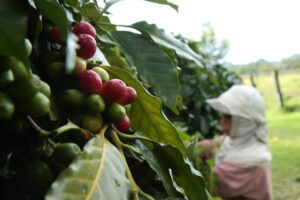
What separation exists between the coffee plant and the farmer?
2.31 metres

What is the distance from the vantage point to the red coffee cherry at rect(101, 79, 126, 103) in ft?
1.56

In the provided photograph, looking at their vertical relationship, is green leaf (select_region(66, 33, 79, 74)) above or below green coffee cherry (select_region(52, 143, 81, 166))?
above

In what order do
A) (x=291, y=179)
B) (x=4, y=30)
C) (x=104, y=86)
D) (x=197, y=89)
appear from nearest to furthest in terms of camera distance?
(x=4, y=30) → (x=104, y=86) → (x=197, y=89) → (x=291, y=179)

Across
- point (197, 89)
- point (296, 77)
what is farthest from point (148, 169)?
point (296, 77)

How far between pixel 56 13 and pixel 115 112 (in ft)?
0.53

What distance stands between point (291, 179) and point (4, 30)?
6497mm

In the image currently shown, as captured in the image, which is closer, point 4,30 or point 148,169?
point 4,30

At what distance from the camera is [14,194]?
0.39 meters

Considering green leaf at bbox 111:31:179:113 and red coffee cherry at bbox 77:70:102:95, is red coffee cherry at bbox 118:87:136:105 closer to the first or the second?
red coffee cherry at bbox 77:70:102:95

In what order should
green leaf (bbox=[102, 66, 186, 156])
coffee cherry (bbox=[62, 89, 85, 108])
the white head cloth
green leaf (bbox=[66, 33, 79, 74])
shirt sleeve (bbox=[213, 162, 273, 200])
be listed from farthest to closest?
the white head cloth
shirt sleeve (bbox=[213, 162, 273, 200])
green leaf (bbox=[102, 66, 186, 156])
coffee cherry (bbox=[62, 89, 85, 108])
green leaf (bbox=[66, 33, 79, 74])

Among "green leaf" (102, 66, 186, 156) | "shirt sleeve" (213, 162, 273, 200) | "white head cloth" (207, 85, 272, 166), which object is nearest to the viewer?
"green leaf" (102, 66, 186, 156)

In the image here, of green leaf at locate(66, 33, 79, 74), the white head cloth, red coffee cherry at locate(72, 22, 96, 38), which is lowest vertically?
the white head cloth

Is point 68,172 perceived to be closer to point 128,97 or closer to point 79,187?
point 79,187

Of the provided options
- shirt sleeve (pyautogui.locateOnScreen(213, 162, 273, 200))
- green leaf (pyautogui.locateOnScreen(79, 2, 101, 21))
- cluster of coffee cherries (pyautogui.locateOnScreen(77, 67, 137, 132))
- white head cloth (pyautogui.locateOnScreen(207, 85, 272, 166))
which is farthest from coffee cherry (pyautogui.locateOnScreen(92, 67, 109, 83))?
white head cloth (pyautogui.locateOnScreen(207, 85, 272, 166))
